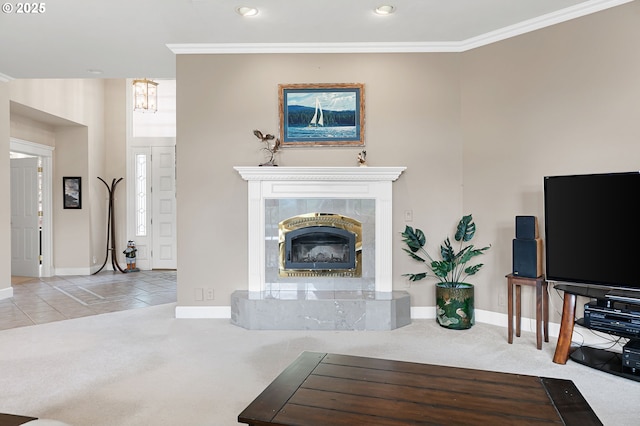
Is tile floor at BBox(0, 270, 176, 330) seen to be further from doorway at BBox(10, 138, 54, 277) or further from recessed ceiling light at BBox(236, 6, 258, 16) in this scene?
recessed ceiling light at BBox(236, 6, 258, 16)

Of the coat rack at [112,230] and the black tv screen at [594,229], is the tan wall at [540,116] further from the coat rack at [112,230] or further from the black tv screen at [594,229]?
the coat rack at [112,230]

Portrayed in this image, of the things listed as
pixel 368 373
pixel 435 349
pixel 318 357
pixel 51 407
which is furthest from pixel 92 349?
pixel 435 349

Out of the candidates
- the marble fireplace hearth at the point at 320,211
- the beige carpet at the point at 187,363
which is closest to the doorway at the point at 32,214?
the beige carpet at the point at 187,363

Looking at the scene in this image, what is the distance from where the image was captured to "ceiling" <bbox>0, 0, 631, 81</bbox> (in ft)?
11.2

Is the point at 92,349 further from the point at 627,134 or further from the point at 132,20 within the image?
the point at 627,134

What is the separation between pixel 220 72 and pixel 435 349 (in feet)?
11.2

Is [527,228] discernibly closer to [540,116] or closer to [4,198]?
[540,116]

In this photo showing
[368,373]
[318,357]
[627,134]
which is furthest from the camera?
[627,134]

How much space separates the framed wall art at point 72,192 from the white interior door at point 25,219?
0.42 meters

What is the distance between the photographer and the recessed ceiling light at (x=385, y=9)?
11.2ft

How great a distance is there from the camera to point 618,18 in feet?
10.8

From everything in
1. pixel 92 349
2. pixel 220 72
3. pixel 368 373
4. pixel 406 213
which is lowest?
pixel 92 349

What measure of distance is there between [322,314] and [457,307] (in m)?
1.26

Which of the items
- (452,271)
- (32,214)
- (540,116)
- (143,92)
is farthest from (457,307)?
(32,214)
